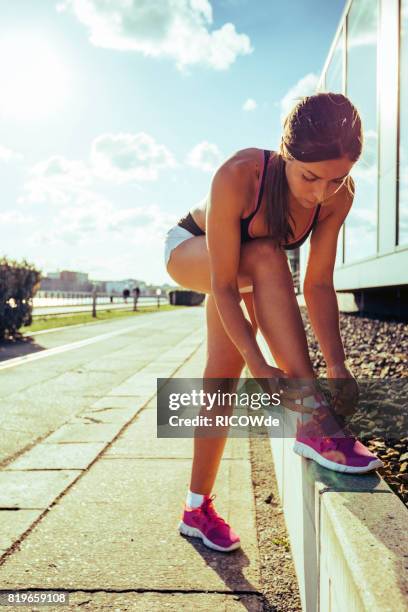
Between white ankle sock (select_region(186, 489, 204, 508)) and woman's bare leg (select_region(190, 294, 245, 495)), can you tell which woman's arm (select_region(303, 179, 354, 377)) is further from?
white ankle sock (select_region(186, 489, 204, 508))

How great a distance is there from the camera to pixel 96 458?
3.06 meters

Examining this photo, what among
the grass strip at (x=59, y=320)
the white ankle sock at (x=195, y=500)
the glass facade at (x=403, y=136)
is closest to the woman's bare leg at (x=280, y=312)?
the white ankle sock at (x=195, y=500)

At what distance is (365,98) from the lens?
8.02 meters

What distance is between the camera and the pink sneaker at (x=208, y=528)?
2.05m

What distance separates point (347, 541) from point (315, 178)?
3.51 ft

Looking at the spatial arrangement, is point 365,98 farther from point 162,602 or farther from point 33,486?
point 162,602

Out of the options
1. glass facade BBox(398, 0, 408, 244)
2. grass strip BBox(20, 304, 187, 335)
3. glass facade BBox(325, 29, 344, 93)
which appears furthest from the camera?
grass strip BBox(20, 304, 187, 335)

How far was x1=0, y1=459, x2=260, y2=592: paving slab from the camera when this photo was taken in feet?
5.95

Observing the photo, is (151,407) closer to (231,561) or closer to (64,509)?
(64,509)

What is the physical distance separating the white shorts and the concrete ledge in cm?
90

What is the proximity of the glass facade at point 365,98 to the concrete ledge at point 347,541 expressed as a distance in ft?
20.5

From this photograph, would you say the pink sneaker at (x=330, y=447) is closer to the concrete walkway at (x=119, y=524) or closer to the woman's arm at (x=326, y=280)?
the woman's arm at (x=326, y=280)

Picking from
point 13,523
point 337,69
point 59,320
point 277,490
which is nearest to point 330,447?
point 277,490

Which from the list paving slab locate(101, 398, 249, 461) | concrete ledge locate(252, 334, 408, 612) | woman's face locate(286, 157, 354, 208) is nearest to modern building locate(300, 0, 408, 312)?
paving slab locate(101, 398, 249, 461)
